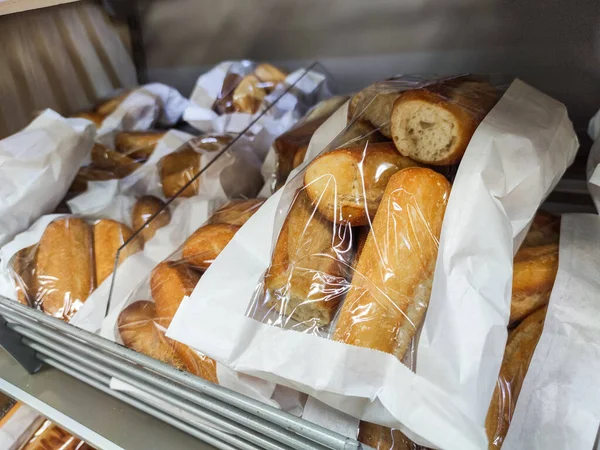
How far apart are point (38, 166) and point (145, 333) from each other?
53cm

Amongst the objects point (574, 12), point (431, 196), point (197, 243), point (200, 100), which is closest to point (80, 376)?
point (197, 243)

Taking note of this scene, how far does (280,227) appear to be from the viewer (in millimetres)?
667

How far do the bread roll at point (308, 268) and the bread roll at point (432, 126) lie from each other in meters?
0.15

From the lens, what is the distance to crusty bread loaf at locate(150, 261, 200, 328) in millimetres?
709

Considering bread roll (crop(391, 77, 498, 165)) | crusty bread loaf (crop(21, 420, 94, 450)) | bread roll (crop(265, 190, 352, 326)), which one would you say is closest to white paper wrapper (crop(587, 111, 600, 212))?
bread roll (crop(391, 77, 498, 165))

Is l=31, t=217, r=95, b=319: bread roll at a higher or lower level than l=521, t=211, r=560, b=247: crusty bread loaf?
lower

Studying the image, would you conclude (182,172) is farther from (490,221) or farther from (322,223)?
(490,221)

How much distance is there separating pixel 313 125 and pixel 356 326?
0.57 meters

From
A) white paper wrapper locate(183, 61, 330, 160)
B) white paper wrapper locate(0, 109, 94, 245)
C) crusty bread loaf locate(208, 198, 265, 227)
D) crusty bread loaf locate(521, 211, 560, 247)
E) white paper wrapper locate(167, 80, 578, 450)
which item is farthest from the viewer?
white paper wrapper locate(183, 61, 330, 160)

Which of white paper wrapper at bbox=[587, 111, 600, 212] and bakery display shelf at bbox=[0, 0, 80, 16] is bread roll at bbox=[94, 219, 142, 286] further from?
white paper wrapper at bbox=[587, 111, 600, 212]

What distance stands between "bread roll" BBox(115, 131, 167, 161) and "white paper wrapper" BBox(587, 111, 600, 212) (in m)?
0.94

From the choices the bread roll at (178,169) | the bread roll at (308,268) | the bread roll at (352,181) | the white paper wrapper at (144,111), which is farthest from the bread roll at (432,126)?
the white paper wrapper at (144,111)

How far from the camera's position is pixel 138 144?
1.17 metres

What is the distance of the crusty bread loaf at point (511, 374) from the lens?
1.84 feet
